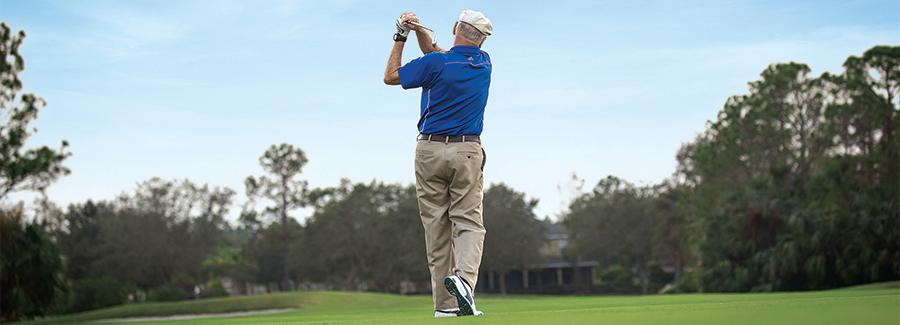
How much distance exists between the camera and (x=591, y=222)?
78.9 metres

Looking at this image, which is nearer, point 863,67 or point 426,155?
point 426,155

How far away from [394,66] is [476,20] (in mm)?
678

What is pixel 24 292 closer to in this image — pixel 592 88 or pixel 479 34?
pixel 479 34

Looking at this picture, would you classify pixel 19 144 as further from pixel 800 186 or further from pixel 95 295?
pixel 800 186

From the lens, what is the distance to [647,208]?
76875 mm

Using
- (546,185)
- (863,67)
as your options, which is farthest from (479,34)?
(546,185)

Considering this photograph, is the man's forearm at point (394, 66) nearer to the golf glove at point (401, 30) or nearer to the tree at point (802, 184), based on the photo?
the golf glove at point (401, 30)

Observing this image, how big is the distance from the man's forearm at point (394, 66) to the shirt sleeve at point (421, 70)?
0.09m

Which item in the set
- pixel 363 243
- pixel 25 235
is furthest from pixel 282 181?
pixel 25 235

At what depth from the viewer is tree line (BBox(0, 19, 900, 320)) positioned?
37.9 meters

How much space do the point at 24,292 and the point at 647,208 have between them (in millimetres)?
51783

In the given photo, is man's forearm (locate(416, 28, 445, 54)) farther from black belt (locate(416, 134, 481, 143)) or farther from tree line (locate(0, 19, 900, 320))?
tree line (locate(0, 19, 900, 320))

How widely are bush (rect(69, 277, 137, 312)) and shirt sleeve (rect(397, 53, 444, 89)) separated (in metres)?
48.6

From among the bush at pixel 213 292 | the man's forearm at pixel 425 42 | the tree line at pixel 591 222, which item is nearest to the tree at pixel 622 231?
the tree line at pixel 591 222
